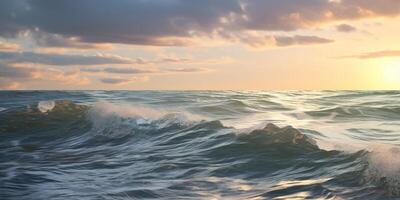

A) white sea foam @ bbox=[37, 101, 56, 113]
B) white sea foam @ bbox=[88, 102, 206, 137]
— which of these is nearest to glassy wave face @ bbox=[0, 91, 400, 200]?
white sea foam @ bbox=[88, 102, 206, 137]

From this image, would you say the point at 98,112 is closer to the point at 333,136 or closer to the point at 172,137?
the point at 172,137

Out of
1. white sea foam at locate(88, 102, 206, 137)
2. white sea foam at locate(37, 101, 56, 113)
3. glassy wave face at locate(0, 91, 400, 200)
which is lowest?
glassy wave face at locate(0, 91, 400, 200)

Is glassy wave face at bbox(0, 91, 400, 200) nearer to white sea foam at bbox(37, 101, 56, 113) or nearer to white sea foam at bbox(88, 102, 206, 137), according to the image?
white sea foam at bbox(88, 102, 206, 137)

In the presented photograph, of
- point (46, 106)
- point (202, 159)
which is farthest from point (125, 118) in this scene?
point (202, 159)

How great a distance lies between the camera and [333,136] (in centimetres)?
1398

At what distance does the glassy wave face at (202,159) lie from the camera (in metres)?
7.82

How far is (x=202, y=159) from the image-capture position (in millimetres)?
10812

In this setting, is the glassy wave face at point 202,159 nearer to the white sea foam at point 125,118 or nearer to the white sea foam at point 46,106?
the white sea foam at point 125,118

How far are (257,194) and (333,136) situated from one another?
7000mm

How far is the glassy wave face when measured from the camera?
25.6 ft

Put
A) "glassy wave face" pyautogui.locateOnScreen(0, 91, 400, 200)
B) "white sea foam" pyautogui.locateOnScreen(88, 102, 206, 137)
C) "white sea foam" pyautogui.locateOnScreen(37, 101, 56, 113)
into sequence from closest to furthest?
"glassy wave face" pyautogui.locateOnScreen(0, 91, 400, 200) → "white sea foam" pyautogui.locateOnScreen(88, 102, 206, 137) → "white sea foam" pyautogui.locateOnScreen(37, 101, 56, 113)

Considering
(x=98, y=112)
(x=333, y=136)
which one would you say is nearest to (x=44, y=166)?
(x=333, y=136)

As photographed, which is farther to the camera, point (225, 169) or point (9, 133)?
point (9, 133)

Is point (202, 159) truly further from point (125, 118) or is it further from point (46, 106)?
point (46, 106)
